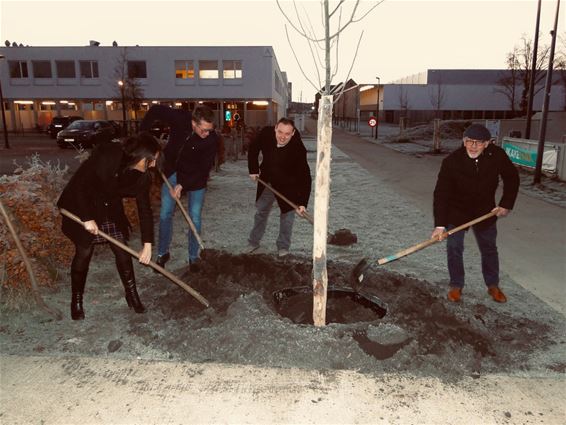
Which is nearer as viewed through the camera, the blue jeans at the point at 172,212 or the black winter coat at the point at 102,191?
the black winter coat at the point at 102,191

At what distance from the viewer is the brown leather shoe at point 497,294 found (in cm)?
436

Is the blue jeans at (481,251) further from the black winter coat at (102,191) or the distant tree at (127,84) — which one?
the distant tree at (127,84)

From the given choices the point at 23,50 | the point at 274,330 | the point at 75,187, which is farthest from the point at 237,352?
the point at 23,50

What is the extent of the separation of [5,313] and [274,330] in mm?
2440

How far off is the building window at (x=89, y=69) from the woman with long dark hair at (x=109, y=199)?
4271 cm

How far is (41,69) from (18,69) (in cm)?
220

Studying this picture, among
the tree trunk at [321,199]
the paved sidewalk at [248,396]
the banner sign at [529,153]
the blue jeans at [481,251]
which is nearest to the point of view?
the paved sidewalk at [248,396]

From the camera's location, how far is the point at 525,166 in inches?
564

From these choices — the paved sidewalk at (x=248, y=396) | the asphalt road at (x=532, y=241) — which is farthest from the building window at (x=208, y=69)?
the paved sidewalk at (x=248, y=396)

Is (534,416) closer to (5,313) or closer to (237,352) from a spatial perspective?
(237,352)

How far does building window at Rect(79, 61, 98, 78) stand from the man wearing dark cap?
43.4 metres

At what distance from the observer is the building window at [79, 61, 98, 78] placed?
41312 millimetres

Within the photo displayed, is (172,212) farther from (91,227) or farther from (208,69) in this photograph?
(208,69)

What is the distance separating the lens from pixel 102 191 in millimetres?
3641
